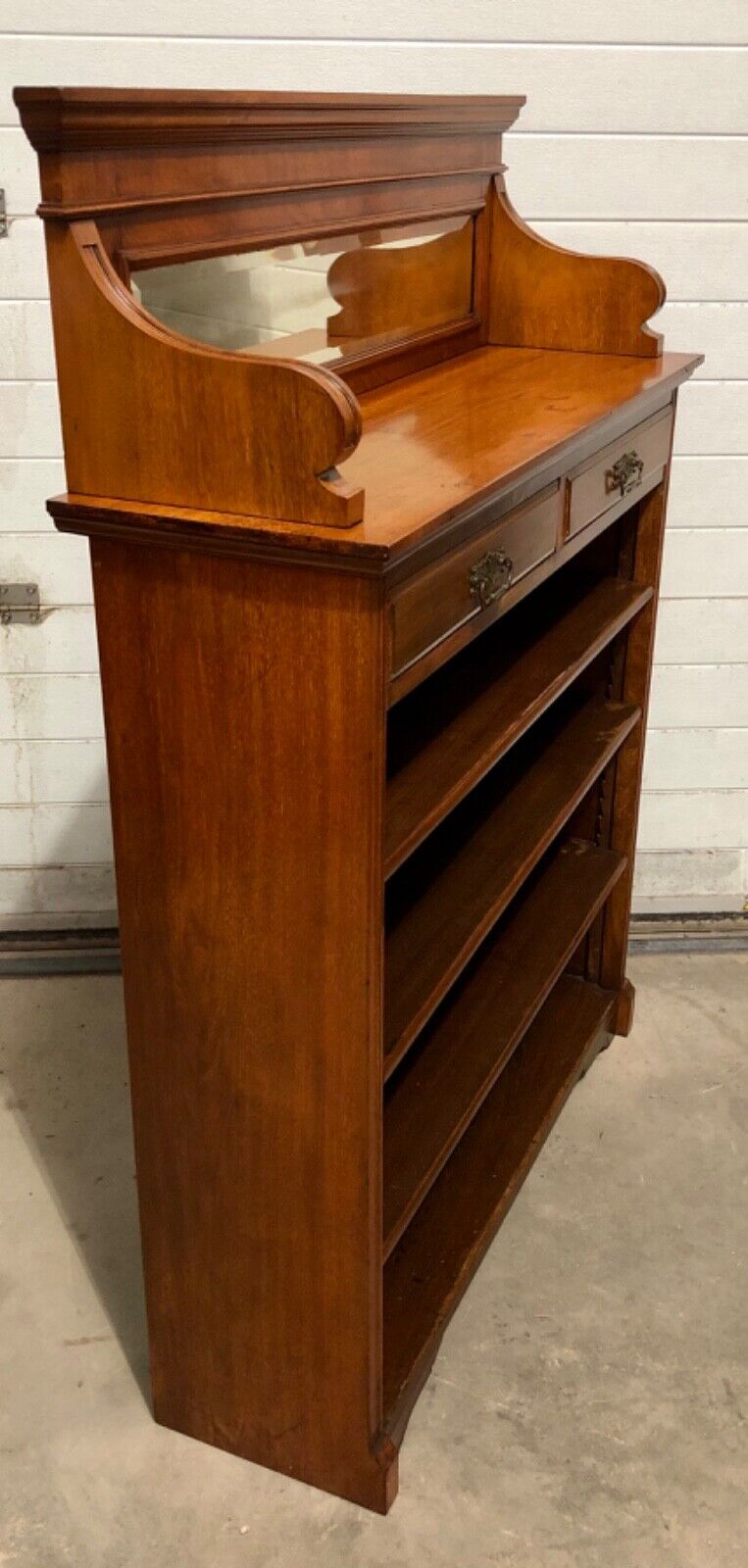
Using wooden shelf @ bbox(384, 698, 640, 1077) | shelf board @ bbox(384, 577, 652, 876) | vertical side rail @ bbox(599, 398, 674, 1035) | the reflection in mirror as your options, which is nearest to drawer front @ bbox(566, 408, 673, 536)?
vertical side rail @ bbox(599, 398, 674, 1035)

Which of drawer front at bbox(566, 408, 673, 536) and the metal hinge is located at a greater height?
drawer front at bbox(566, 408, 673, 536)

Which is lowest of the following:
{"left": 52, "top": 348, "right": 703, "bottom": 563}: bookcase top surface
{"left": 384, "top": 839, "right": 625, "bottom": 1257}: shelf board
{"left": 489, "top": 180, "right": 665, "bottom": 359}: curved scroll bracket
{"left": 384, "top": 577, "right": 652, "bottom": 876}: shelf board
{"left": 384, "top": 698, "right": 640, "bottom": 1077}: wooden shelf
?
{"left": 384, "top": 839, "right": 625, "bottom": 1257}: shelf board

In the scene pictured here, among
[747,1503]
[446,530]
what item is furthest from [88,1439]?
[446,530]

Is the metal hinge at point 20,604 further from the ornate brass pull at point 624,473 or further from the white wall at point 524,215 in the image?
the ornate brass pull at point 624,473

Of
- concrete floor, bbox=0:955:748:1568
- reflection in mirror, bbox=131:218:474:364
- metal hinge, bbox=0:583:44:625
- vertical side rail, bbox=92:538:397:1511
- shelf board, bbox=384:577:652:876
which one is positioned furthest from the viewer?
metal hinge, bbox=0:583:44:625

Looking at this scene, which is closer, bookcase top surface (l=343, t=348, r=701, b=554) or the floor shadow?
bookcase top surface (l=343, t=348, r=701, b=554)

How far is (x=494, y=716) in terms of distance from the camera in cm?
221

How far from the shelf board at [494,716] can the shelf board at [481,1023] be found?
541 mm

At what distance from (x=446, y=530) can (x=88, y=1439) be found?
1.47 metres

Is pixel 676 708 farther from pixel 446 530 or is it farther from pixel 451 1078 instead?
pixel 446 530

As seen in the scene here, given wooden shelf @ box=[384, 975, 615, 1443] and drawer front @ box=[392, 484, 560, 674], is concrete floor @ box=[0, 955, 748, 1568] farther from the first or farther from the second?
drawer front @ box=[392, 484, 560, 674]

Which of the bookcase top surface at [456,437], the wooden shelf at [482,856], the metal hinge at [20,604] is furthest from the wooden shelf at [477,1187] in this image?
the metal hinge at [20,604]

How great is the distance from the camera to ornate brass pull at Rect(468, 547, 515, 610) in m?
1.82

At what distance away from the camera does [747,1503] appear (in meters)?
2.12
